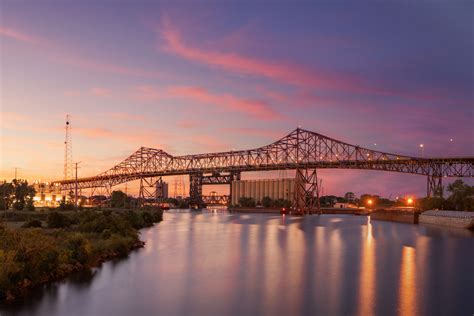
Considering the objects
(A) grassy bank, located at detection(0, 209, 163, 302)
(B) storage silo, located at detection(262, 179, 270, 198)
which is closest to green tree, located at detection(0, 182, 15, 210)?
(A) grassy bank, located at detection(0, 209, 163, 302)

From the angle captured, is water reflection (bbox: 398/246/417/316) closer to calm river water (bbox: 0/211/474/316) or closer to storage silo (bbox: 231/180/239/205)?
calm river water (bbox: 0/211/474/316)

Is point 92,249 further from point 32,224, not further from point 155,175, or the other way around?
point 155,175

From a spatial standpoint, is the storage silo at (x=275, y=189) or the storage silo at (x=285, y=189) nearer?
the storage silo at (x=285, y=189)

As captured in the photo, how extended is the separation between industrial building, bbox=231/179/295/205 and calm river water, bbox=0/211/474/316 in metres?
111

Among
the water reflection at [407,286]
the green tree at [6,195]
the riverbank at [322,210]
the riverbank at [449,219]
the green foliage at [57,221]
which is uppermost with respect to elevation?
the green tree at [6,195]

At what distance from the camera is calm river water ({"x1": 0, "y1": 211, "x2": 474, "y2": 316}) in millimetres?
19641

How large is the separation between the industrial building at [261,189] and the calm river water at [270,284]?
363 ft

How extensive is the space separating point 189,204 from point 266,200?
32.1 meters

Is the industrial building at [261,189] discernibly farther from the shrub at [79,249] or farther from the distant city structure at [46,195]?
the shrub at [79,249]

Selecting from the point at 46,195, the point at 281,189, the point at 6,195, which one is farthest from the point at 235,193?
the point at 6,195

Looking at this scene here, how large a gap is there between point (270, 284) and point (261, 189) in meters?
135

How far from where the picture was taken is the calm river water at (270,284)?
19641mm

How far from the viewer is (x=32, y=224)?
40156 millimetres

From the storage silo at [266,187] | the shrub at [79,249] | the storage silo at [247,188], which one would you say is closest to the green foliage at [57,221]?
the shrub at [79,249]
